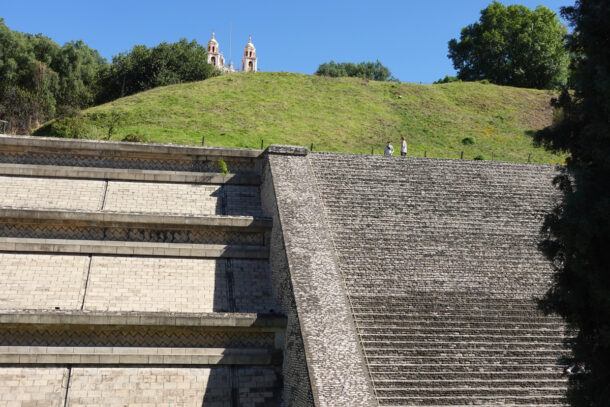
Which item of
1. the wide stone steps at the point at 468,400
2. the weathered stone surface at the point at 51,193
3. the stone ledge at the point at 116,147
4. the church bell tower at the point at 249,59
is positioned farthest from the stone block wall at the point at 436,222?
the church bell tower at the point at 249,59

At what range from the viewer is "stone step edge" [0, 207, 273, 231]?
498 inches

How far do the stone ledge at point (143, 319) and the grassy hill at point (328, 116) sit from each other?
1136cm

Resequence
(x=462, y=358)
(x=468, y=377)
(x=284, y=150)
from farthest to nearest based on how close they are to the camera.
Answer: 1. (x=284, y=150)
2. (x=462, y=358)
3. (x=468, y=377)

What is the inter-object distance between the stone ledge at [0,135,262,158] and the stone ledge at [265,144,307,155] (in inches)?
19.4

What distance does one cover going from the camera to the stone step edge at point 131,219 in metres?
12.7

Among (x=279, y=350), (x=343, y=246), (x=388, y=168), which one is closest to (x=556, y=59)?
(x=388, y=168)

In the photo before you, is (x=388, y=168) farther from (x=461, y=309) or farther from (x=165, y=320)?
(x=165, y=320)

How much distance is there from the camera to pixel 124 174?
15.1 m

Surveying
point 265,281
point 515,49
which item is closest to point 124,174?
point 265,281

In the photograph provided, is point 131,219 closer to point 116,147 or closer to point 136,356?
point 116,147

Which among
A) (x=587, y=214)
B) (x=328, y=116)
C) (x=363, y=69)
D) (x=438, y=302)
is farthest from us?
(x=363, y=69)

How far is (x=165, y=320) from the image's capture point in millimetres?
10875

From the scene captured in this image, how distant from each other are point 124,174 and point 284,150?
4013 mm

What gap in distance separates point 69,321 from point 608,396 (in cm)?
835
